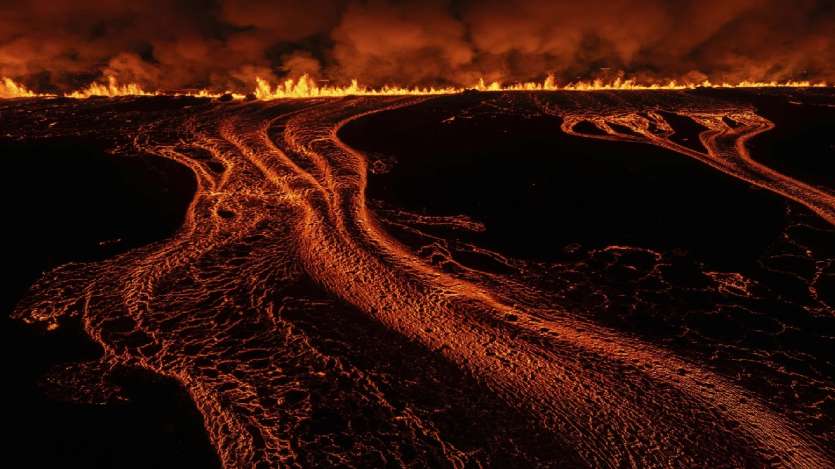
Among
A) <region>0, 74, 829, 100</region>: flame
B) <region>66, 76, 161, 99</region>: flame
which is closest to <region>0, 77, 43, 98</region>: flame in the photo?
<region>0, 74, 829, 100</region>: flame

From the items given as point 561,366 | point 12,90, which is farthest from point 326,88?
point 561,366

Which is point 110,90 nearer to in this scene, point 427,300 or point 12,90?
point 12,90

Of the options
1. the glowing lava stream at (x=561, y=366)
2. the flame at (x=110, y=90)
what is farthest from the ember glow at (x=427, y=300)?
the flame at (x=110, y=90)

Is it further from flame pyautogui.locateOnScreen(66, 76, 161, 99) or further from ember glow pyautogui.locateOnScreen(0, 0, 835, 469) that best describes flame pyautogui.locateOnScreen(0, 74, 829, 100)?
ember glow pyautogui.locateOnScreen(0, 0, 835, 469)

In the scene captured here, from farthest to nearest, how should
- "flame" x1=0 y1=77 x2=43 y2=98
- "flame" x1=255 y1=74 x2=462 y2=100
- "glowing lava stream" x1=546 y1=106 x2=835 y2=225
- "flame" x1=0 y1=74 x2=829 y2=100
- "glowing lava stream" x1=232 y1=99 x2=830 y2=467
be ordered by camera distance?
"flame" x1=0 y1=77 x2=43 y2=98 → "flame" x1=0 y1=74 x2=829 y2=100 → "flame" x1=255 y1=74 x2=462 y2=100 → "glowing lava stream" x1=546 y1=106 x2=835 y2=225 → "glowing lava stream" x1=232 y1=99 x2=830 y2=467

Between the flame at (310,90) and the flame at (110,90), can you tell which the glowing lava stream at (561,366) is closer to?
the flame at (310,90)

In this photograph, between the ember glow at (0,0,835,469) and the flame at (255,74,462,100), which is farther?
the flame at (255,74,462,100)
